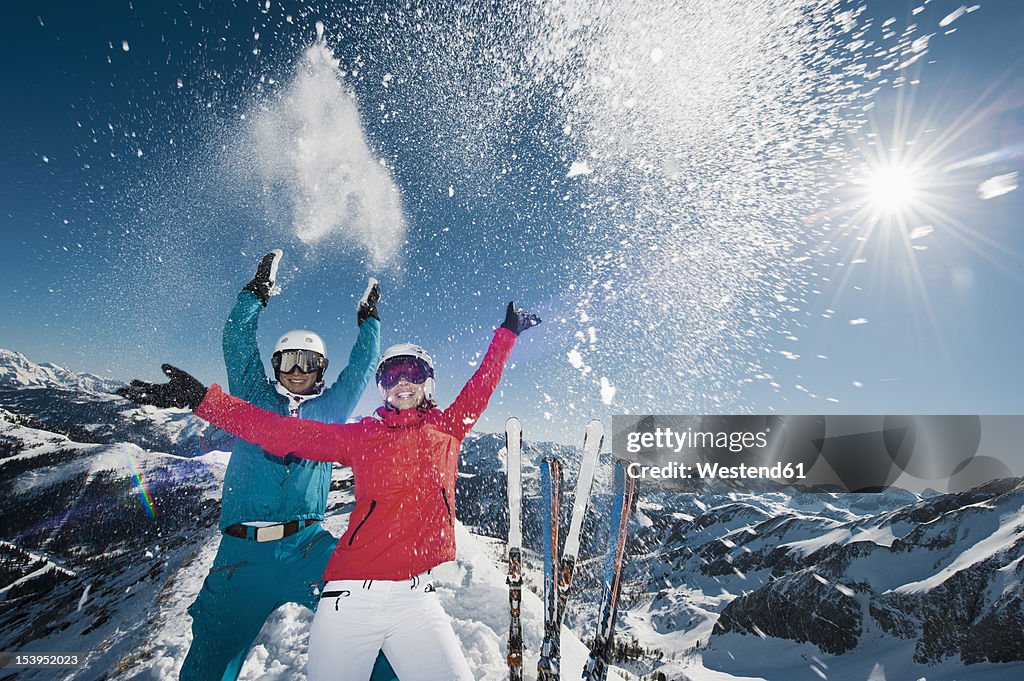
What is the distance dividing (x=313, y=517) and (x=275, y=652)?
10.1 ft

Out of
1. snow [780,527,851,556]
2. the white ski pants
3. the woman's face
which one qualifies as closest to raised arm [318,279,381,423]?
the woman's face

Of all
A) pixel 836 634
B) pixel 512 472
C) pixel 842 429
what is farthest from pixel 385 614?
pixel 836 634

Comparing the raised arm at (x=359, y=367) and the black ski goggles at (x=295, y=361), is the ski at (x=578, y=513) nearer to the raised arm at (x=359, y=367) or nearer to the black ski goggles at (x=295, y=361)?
the raised arm at (x=359, y=367)

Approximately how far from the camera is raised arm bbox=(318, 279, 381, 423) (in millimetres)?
5328

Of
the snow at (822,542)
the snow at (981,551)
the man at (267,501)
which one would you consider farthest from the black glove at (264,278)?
the snow at (822,542)

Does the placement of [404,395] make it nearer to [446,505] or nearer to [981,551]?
[446,505]

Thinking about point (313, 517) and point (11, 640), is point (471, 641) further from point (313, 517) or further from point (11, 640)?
point (11, 640)

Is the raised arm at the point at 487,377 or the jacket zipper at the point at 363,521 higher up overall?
the raised arm at the point at 487,377

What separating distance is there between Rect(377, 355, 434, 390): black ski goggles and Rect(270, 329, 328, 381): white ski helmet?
151 cm

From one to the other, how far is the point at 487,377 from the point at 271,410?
8.33 feet

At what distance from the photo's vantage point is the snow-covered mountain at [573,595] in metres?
6.97

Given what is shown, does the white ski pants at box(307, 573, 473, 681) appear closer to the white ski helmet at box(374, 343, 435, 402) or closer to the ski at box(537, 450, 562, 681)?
the white ski helmet at box(374, 343, 435, 402)

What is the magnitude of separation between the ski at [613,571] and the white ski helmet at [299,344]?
423 centimetres

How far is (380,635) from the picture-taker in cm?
315
